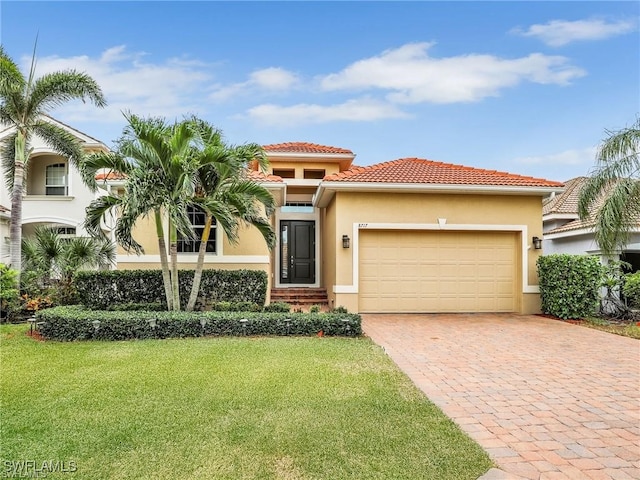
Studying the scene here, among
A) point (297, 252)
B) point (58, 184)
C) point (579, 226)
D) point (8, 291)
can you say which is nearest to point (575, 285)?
point (579, 226)

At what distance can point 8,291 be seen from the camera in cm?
1020

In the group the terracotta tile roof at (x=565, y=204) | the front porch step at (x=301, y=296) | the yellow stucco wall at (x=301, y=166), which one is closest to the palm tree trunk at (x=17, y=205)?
the front porch step at (x=301, y=296)

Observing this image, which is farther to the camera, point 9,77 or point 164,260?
point 9,77

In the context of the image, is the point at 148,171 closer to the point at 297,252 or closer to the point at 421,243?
the point at 297,252

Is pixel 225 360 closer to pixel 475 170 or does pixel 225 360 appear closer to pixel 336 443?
pixel 336 443

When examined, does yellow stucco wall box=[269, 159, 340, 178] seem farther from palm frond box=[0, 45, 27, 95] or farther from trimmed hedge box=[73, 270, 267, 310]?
palm frond box=[0, 45, 27, 95]

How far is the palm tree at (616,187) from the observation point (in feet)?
35.3

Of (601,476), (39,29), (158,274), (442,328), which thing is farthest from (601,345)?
(39,29)

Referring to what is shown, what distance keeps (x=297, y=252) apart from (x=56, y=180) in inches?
466

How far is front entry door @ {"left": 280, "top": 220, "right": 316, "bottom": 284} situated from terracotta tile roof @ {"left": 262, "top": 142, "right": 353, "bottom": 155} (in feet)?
12.0

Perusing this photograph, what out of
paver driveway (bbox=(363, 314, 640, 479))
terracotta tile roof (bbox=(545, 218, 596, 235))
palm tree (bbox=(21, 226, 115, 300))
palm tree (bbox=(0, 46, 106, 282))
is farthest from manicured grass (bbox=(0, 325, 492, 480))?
terracotta tile roof (bbox=(545, 218, 596, 235))

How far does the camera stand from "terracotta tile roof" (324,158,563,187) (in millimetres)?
12109

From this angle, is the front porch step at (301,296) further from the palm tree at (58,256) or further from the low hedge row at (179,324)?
the palm tree at (58,256)

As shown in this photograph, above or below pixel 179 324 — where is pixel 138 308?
above
